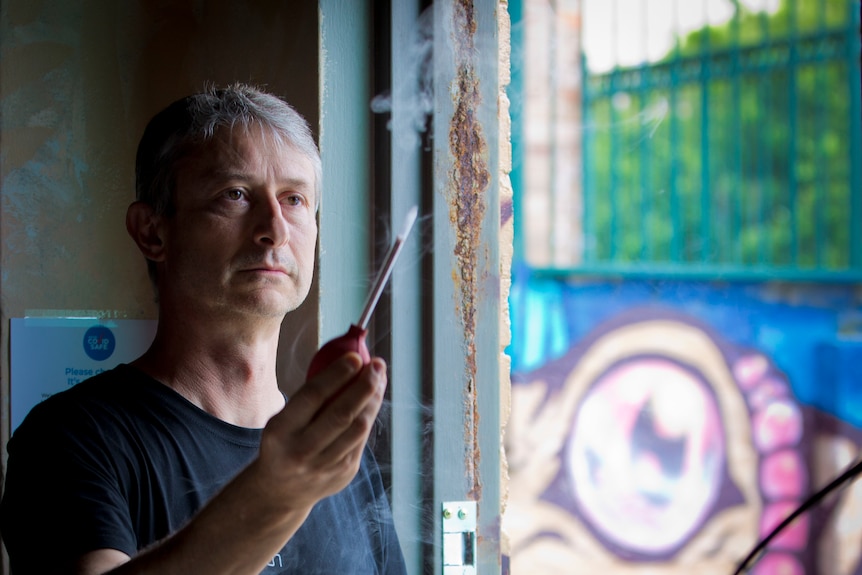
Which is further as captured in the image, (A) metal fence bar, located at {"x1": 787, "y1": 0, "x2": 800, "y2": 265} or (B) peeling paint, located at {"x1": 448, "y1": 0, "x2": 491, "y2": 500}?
(A) metal fence bar, located at {"x1": 787, "y1": 0, "x2": 800, "y2": 265}

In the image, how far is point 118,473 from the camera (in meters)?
0.81

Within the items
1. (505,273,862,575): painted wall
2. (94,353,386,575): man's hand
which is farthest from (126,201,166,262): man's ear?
(505,273,862,575): painted wall

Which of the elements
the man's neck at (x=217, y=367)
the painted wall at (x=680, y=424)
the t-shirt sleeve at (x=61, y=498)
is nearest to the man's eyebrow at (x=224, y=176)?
the man's neck at (x=217, y=367)

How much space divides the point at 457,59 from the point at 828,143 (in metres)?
3.83

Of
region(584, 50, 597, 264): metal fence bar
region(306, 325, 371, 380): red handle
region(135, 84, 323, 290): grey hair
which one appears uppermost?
region(584, 50, 597, 264): metal fence bar

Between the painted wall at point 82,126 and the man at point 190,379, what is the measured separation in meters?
0.03

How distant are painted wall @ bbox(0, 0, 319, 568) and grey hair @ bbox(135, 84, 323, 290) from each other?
2 cm

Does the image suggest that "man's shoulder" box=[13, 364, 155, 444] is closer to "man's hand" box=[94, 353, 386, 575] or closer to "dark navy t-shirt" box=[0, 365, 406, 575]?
"dark navy t-shirt" box=[0, 365, 406, 575]

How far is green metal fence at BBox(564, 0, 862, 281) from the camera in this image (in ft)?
13.9

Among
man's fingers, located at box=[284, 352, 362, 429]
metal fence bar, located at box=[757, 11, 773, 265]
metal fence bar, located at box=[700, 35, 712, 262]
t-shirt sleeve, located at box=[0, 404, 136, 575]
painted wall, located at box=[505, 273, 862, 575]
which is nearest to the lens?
man's fingers, located at box=[284, 352, 362, 429]

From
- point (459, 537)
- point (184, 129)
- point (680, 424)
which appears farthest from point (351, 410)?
point (680, 424)

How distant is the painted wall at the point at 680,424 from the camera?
4.09 metres

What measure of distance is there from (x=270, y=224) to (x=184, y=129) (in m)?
0.14

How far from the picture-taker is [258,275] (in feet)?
2.86
